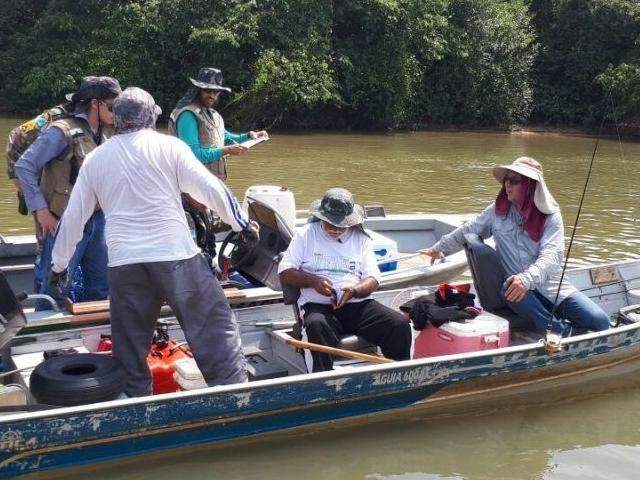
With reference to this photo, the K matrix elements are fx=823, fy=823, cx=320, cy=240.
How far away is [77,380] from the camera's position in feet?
13.0

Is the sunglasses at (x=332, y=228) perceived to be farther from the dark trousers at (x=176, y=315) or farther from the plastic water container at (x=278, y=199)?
the plastic water container at (x=278, y=199)

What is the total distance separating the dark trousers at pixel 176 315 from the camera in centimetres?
393

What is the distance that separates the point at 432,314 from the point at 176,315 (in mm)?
1802

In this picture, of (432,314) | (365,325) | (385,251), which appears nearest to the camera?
(365,325)

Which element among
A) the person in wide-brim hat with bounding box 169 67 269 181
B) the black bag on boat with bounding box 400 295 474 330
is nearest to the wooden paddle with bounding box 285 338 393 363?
the black bag on boat with bounding box 400 295 474 330

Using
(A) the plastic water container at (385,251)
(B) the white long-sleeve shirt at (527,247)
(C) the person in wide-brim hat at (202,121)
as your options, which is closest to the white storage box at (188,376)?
(C) the person in wide-brim hat at (202,121)

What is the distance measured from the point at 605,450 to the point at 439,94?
23992 millimetres

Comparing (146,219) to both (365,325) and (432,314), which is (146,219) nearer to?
(365,325)

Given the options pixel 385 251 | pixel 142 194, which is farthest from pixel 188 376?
pixel 385 251

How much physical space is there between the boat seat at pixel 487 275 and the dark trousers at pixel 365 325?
33.2 inches

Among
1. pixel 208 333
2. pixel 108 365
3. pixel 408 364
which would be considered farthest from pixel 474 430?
pixel 108 365

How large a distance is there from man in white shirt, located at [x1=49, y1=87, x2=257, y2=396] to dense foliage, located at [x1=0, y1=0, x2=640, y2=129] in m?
19.3

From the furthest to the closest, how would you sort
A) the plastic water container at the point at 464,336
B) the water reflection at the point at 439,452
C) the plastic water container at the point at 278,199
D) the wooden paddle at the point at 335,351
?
the plastic water container at the point at 278,199 < the plastic water container at the point at 464,336 < the wooden paddle at the point at 335,351 < the water reflection at the point at 439,452

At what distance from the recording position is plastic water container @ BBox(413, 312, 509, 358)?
508 centimetres
